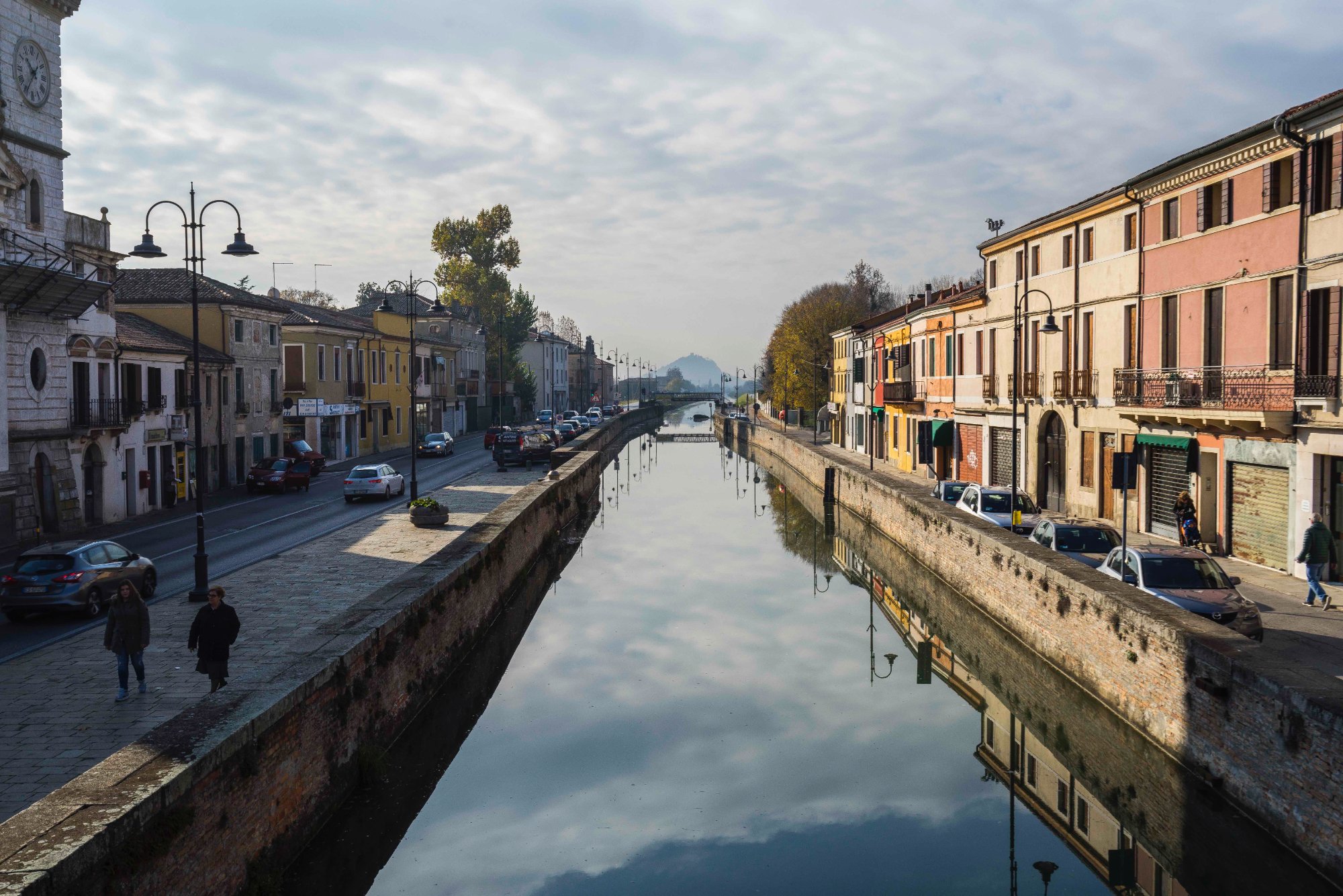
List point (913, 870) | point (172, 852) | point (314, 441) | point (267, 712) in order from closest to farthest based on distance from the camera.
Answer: point (172, 852), point (267, 712), point (913, 870), point (314, 441)

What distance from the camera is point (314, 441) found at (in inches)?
2234

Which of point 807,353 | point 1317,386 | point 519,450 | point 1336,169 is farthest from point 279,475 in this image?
point 807,353

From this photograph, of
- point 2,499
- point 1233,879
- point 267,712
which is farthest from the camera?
point 2,499

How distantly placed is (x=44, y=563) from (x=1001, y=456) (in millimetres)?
30710

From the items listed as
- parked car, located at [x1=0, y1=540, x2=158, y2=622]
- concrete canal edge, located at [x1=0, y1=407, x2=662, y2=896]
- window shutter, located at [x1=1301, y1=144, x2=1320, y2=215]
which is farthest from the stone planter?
window shutter, located at [x1=1301, y1=144, x2=1320, y2=215]

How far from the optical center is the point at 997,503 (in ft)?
92.7

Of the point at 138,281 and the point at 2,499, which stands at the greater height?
the point at 138,281

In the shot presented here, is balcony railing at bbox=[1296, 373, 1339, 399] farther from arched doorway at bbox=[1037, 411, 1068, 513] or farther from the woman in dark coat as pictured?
the woman in dark coat

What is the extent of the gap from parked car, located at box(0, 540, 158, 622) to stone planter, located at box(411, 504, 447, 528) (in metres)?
11.1

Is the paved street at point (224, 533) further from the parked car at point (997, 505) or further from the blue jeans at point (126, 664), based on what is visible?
the parked car at point (997, 505)

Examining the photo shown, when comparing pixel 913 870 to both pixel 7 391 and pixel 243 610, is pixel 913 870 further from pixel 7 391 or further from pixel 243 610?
pixel 7 391

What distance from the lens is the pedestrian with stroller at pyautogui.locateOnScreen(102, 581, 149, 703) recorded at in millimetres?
13156

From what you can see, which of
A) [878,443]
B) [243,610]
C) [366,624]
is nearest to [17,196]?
[243,610]

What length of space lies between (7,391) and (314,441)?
94.2 feet
